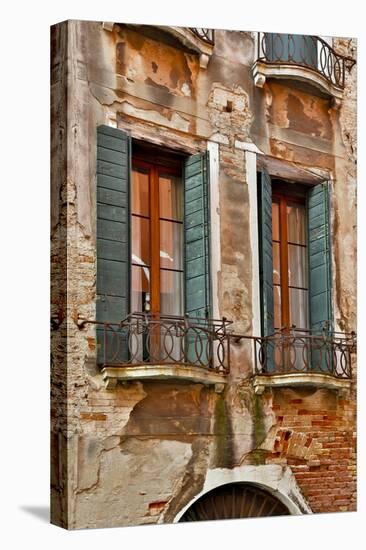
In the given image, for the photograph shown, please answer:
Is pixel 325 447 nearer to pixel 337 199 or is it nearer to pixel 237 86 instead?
pixel 337 199

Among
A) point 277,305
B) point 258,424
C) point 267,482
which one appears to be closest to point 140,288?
point 277,305

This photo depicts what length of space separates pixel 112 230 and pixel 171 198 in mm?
698

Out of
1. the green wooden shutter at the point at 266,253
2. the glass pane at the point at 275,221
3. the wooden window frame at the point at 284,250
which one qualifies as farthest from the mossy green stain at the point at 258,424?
the glass pane at the point at 275,221

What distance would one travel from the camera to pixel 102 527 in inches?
320

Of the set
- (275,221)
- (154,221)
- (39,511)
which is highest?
(275,221)

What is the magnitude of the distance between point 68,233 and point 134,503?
1782 millimetres

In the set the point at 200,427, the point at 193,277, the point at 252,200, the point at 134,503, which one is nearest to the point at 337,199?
the point at 252,200

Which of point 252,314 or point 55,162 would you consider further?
point 252,314

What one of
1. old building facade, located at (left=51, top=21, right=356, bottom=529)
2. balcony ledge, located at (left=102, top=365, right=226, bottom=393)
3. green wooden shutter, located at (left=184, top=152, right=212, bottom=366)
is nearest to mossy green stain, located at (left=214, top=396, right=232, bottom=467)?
old building facade, located at (left=51, top=21, right=356, bottom=529)

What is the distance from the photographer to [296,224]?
31.2 ft

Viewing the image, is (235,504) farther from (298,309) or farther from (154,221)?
(154,221)

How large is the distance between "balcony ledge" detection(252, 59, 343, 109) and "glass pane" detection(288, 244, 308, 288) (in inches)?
44.1

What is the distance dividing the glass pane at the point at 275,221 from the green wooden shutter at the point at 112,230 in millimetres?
1396

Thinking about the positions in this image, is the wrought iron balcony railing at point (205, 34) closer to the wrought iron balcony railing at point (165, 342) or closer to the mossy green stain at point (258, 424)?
the wrought iron balcony railing at point (165, 342)
